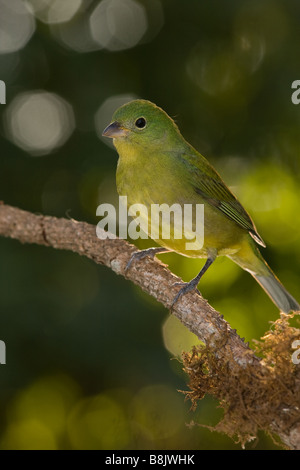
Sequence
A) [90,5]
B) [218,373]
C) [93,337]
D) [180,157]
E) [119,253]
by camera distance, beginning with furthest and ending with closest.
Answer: [90,5]
[93,337]
[180,157]
[119,253]
[218,373]

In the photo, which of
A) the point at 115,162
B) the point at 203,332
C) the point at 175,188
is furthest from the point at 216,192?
the point at 203,332

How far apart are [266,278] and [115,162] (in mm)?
1058

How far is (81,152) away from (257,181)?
983 mm

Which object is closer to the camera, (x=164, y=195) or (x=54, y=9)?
(x=164, y=195)

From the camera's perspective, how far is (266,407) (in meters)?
2.04

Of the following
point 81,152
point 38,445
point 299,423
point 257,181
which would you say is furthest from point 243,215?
point 38,445

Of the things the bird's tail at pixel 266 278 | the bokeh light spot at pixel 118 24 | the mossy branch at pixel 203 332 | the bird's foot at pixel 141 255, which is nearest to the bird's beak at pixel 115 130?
the mossy branch at pixel 203 332

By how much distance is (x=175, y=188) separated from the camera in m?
3.06

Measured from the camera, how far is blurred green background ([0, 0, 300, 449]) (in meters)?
3.44

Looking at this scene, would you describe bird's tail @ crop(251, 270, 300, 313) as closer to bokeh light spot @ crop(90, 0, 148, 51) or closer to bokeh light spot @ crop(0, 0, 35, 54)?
bokeh light spot @ crop(90, 0, 148, 51)

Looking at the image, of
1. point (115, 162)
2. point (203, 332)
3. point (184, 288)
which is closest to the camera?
point (203, 332)

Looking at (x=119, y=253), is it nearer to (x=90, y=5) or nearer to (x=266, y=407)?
(x=266, y=407)

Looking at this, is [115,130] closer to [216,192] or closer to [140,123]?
[140,123]

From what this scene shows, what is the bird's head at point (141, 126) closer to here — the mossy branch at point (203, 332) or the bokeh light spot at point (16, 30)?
the mossy branch at point (203, 332)
